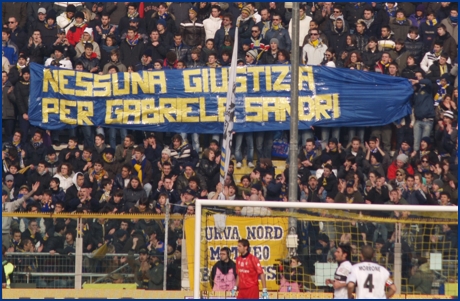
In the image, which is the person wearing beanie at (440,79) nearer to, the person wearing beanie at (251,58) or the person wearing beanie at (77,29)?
the person wearing beanie at (251,58)

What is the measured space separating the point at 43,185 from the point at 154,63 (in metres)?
3.36

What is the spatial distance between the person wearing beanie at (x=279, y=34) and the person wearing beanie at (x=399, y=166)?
9.89 feet

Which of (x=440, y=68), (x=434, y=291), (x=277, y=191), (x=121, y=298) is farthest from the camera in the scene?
(x=440, y=68)

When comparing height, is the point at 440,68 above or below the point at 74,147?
above

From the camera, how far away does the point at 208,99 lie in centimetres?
2420

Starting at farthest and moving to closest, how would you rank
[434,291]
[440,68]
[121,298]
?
[440,68] → [121,298] → [434,291]

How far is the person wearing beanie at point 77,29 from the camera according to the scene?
25.0m

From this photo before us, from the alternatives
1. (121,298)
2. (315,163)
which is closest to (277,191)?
(315,163)

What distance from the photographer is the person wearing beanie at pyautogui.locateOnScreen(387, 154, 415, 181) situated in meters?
22.7

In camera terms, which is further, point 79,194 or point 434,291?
point 79,194

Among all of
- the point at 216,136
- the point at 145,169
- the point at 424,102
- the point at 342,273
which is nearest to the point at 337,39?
the point at 424,102

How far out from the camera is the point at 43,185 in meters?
22.5

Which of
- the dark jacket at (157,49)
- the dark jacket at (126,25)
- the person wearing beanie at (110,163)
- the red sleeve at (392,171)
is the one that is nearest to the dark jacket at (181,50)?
the dark jacket at (157,49)

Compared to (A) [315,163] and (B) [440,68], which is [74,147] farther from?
(B) [440,68]
